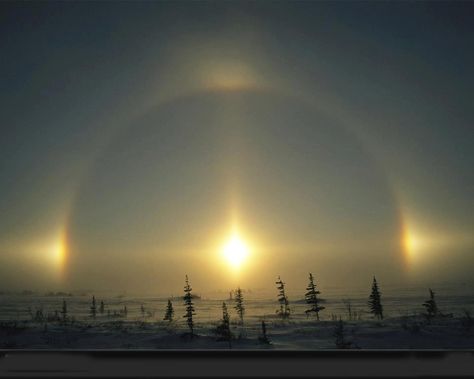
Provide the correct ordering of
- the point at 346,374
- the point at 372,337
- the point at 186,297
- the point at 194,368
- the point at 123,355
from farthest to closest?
the point at 186,297 < the point at 372,337 < the point at 123,355 < the point at 194,368 < the point at 346,374

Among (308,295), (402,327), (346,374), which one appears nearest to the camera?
(346,374)

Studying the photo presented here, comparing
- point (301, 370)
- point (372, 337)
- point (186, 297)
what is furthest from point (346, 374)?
point (186, 297)

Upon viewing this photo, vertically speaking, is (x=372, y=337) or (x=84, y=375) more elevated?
(x=84, y=375)

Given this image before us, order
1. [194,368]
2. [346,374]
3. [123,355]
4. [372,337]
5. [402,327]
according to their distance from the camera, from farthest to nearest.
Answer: [402,327] < [372,337] < [123,355] < [194,368] < [346,374]

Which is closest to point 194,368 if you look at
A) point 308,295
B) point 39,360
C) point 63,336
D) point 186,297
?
point 39,360

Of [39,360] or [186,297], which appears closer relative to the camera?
[39,360]

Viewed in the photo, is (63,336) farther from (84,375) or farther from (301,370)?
(301,370)

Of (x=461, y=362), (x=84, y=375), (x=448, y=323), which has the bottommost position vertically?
(x=448, y=323)

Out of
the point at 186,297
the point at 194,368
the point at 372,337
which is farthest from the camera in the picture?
the point at 186,297

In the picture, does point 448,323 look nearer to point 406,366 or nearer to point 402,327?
point 402,327
